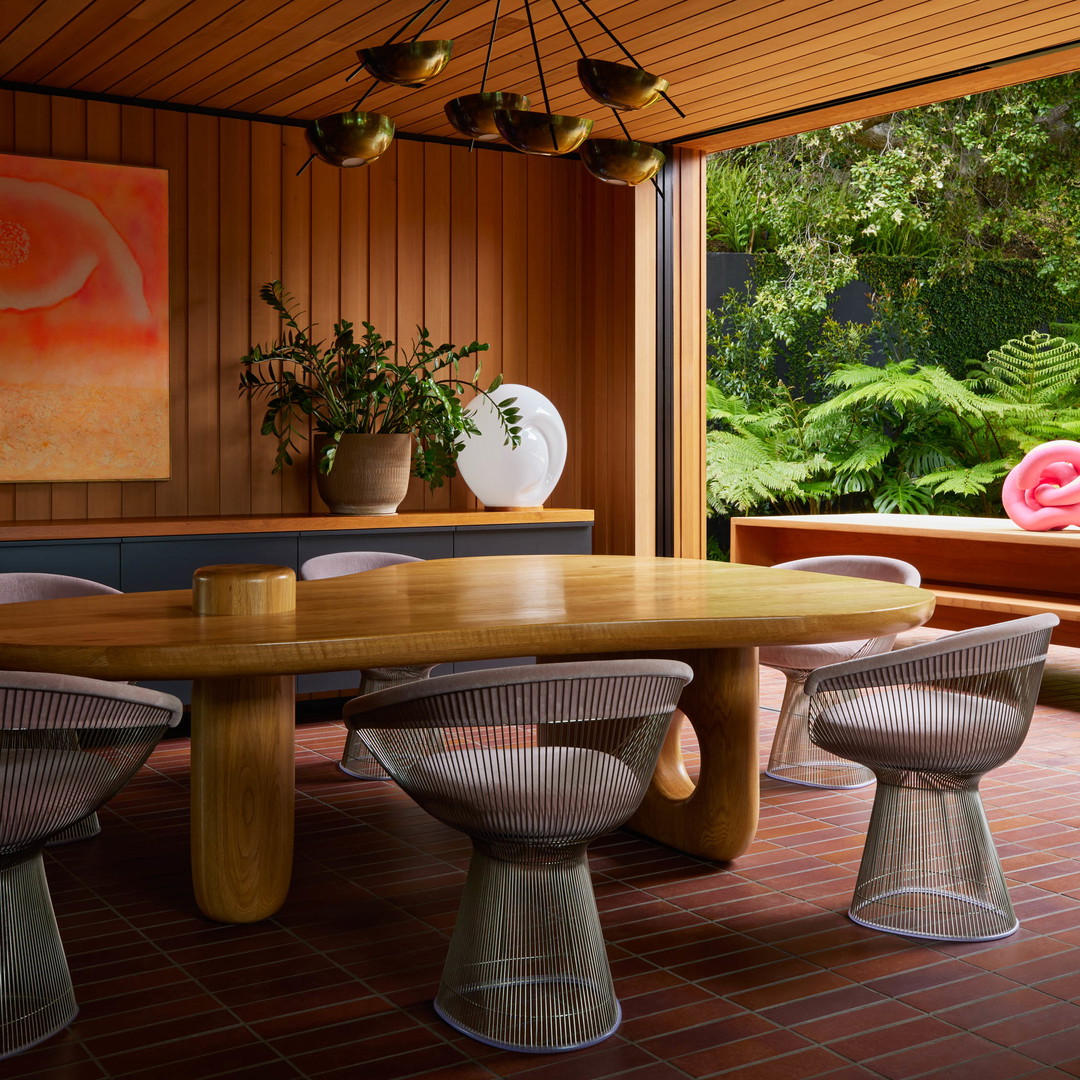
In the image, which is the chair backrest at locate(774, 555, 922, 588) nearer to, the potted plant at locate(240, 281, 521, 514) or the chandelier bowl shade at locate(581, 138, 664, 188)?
the chandelier bowl shade at locate(581, 138, 664, 188)

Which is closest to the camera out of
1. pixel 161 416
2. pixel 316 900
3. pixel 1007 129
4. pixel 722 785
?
pixel 316 900

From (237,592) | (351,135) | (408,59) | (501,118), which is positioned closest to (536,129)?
(501,118)

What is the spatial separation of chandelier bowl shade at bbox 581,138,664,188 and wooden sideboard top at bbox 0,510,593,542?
2268 millimetres

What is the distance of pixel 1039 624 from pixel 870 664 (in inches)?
16.5

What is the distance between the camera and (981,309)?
35.3 ft

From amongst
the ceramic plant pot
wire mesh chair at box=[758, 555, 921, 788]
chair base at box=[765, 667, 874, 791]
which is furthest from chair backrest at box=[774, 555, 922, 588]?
the ceramic plant pot

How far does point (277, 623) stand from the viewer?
267cm

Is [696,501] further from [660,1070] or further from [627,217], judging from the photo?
[660,1070]

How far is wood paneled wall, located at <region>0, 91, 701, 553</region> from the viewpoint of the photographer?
17.3 ft

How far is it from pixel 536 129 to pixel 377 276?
111 inches

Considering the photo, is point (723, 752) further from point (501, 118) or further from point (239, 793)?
point (501, 118)

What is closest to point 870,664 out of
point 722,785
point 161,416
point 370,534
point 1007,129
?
point 722,785

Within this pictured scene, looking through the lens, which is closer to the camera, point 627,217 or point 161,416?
point 161,416

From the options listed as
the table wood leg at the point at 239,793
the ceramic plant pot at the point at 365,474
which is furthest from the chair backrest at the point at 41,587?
the ceramic plant pot at the point at 365,474
